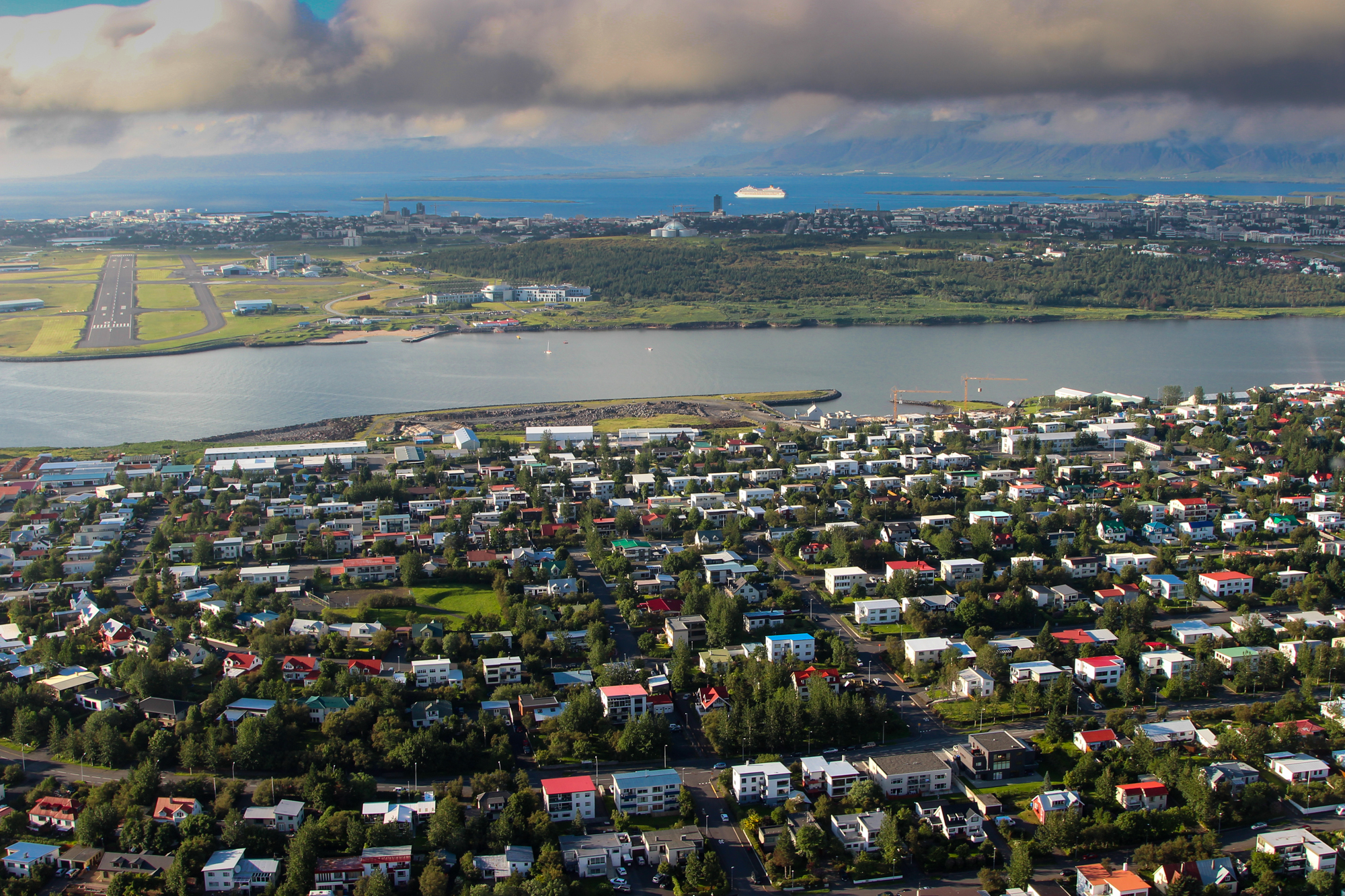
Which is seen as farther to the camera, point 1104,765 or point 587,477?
point 587,477

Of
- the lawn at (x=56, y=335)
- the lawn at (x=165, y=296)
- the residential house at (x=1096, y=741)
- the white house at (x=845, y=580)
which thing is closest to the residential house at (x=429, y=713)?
the white house at (x=845, y=580)

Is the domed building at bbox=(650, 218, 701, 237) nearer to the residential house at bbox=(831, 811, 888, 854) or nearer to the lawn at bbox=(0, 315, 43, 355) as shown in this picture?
the lawn at bbox=(0, 315, 43, 355)

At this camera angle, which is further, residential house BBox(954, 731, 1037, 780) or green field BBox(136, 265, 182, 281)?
green field BBox(136, 265, 182, 281)

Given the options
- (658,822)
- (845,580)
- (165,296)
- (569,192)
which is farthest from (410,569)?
(569,192)

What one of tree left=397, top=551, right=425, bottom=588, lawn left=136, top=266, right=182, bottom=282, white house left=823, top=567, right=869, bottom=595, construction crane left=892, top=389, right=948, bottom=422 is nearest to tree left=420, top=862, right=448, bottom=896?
tree left=397, top=551, right=425, bottom=588

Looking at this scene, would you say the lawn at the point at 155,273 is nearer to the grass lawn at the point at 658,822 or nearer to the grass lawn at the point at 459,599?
the grass lawn at the point at 459,599

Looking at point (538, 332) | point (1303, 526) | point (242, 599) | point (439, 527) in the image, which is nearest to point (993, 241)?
point (538, 332)

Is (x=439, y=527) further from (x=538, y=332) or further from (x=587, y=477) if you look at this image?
(x=538, y=332)
